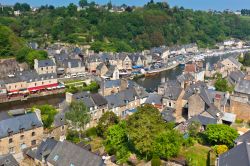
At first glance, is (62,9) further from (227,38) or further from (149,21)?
(227,38)

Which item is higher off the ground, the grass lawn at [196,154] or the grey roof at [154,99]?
the grey roof at [154,99]

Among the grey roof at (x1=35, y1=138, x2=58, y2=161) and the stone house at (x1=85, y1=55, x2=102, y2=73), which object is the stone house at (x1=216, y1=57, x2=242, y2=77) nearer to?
the stone house at (x1=85, y1=55, x2=102, y2=73)

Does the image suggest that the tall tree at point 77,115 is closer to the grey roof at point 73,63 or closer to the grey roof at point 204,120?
the grey roof at point 204,120

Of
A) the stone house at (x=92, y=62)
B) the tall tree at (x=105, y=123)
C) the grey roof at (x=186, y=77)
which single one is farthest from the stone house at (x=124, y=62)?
the tall tree at (x=105, y=123)

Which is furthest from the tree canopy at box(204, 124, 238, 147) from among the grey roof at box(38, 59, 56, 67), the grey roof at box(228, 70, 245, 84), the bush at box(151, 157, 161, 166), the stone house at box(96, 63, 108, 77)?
the grey roof at box(38, 59, 56, 67)

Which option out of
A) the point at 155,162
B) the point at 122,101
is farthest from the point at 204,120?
the point at 122,101

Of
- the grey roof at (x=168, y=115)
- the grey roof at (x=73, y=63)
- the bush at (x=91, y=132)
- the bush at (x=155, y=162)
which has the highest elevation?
the grey roof at (x=73, y=63)

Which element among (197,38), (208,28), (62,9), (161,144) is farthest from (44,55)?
(208,28)

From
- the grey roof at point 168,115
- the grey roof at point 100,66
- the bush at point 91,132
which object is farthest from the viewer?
the grey roof at point 100,66
